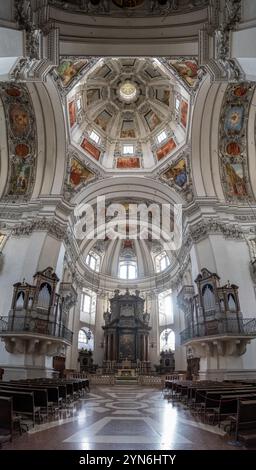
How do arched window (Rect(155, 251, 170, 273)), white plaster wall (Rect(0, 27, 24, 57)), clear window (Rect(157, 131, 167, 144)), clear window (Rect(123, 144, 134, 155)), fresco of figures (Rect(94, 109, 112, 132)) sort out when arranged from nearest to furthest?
1. white plaster wall (Rect(0, 27, 24, 57))
2. clear window (Rect(157, 131, 167, 144))
3. fresco of figures (Rect(94, 109, 112, 132))
4. clear window (Rect(123, 144, 134, 155))
5. arched window (Rect(155, 251, 170, 273))

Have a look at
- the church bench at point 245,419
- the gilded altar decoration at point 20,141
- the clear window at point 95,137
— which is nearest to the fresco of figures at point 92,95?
the clear window at point 95,137

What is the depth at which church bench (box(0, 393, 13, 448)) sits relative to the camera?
360 cm

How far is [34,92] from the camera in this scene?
48.5 ft

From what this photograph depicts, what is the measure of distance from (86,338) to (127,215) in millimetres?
11656

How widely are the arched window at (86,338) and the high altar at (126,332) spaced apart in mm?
1668

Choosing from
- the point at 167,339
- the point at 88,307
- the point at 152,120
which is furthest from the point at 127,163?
the point at 167,339

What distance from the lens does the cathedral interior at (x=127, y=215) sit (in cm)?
613

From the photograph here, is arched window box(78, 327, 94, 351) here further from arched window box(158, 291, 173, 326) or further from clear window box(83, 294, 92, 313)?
arched window box(158, 291, 173, 326)

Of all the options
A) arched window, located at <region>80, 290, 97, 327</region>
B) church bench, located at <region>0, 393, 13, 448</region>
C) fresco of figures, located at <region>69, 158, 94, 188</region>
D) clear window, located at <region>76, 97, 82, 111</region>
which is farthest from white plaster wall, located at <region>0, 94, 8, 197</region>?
church bench, located at <region>0, 393, 13, 448</region>

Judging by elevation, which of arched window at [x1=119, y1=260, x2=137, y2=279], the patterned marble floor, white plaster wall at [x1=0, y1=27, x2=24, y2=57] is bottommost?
the patterned marble floor

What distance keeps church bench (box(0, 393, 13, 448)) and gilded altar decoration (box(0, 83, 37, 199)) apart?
14.9 metres

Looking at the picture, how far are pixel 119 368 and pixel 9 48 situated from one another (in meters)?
20.9

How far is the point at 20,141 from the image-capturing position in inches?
660
